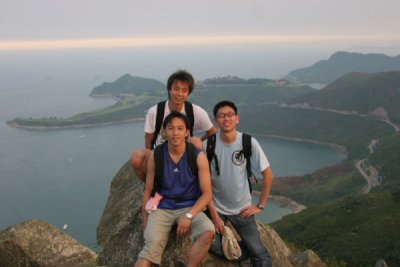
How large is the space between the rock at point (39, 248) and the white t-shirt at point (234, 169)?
11.2ft

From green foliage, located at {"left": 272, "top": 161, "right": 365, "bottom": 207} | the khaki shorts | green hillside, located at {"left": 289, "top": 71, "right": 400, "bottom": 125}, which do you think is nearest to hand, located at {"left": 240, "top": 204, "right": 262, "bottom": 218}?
the khaki shorts

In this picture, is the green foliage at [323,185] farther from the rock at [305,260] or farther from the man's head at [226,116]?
the man's head at [226,116]

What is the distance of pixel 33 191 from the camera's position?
9606cm

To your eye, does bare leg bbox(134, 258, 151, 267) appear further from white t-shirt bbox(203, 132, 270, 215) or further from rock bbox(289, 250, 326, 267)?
rock bbox(289, 250, 326, 267)

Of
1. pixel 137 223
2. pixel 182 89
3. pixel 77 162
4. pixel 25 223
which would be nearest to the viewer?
pixel 182 89

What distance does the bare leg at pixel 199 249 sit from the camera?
18.9 feet

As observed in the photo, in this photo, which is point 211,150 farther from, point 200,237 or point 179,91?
point 200,237

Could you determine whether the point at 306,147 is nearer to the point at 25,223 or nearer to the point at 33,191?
the point at 33,191

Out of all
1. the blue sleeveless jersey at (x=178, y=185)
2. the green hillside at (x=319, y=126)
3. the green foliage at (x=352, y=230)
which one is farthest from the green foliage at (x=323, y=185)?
the blue sleeveless jersey at (x=178, y=185)

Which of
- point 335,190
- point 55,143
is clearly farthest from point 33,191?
point 335,190

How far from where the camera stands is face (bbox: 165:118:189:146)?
5.86 metres

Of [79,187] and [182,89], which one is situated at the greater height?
[182,89]

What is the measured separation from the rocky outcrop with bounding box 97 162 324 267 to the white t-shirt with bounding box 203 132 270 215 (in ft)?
3.49

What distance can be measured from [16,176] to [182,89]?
113396 millimetres
